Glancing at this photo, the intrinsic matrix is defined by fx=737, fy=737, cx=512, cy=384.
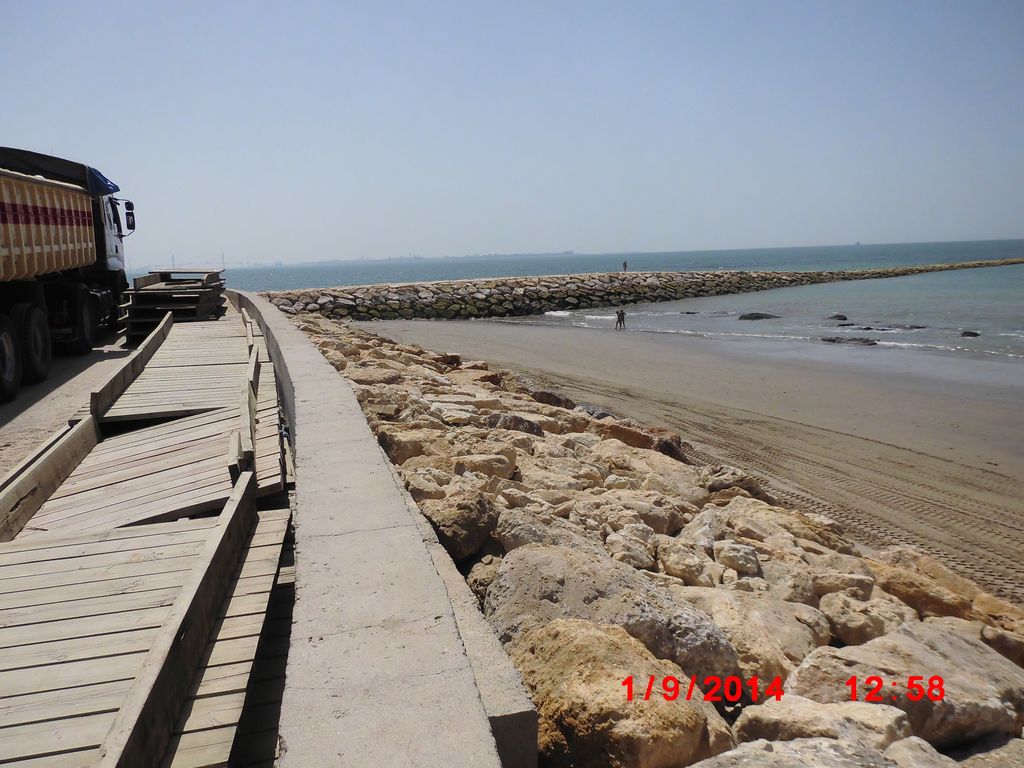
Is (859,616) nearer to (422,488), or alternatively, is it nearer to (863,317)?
(422,488)

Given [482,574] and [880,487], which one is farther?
[880,487]

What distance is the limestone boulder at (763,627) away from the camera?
3066mm

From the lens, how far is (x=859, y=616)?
12.2ft

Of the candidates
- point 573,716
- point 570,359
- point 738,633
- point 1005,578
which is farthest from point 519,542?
point 570,359

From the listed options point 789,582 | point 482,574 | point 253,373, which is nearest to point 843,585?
point 789,582

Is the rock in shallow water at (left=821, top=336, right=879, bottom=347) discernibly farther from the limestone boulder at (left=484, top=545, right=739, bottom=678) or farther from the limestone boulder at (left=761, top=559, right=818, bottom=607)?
Answer: the limestone boulder at (left=484, top=545, right=739, bottom=678)

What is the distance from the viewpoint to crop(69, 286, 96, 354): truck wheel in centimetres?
1233

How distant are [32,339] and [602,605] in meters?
9.71

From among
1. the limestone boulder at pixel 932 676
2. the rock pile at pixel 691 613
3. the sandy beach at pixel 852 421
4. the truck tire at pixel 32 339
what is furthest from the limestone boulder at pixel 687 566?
the truck tire at pixel 32 339

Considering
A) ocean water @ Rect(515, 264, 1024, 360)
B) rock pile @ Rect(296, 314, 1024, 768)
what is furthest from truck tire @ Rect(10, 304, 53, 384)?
ocean water @ Rect(515, 264, 1024, 360)

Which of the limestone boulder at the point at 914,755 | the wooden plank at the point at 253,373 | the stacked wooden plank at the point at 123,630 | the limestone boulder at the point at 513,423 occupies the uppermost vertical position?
the wooden plank at the point at 253,373

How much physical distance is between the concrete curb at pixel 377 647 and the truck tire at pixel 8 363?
7.03 m

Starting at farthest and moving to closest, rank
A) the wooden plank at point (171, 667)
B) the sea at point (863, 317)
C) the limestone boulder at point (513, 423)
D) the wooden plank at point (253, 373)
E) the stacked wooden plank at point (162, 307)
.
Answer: the sea at point (863, 317)
the stacked wooden plank at point (162, 307)
the limestone boulder at point (513, 423)
the wooden plank at point (253, 373)
the wooden plank at point (171, 667)
